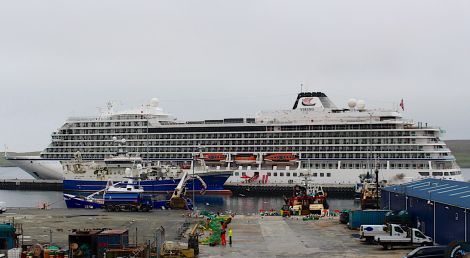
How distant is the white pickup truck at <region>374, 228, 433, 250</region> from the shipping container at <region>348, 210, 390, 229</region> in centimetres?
798

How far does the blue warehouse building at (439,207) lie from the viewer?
30695mm

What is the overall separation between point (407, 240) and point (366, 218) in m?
9.13

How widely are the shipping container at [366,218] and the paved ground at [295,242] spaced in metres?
0.67


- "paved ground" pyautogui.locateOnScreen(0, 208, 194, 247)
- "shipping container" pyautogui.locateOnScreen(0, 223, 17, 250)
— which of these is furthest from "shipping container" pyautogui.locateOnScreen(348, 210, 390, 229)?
"shipping container" pyautogui.locateOnScreen(0, 223, 17, 250)

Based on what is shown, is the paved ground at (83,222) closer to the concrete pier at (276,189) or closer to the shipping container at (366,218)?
the shipping container at (366,218)

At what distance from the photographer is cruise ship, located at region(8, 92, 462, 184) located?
277 feet

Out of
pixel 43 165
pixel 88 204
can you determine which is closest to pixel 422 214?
pixel 88 204

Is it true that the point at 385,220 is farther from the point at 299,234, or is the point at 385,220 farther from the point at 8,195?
the point at 8,195

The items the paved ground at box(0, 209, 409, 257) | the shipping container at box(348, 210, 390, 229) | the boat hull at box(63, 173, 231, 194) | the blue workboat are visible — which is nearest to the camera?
the paved ground at box(0, 209, 409, 257)

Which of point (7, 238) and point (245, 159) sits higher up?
point (245, 159)

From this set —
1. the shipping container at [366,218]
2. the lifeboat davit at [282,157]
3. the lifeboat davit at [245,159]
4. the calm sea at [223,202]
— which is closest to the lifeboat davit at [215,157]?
the lifeboat davit at [245,159]

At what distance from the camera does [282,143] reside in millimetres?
91438

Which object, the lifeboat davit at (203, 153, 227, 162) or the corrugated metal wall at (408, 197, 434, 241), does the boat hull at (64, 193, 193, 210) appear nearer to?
the corrugated metal wall at (408, 197, 434, 241)

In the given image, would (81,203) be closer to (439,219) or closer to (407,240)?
(407,240)
